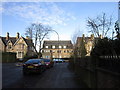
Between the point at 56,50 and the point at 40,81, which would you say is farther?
the point at 56,50

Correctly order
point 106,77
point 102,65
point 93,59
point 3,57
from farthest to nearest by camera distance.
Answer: point 3,57 → point 93,59 → point 102,65 → point 106,77

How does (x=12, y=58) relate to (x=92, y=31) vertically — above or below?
below

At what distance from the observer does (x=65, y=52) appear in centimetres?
8562

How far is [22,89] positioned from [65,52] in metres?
77.7

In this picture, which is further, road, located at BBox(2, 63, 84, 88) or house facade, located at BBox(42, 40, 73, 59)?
house facade, located at BBox(42, 40, 73, 59)

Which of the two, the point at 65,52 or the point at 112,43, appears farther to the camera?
the point at 65,52

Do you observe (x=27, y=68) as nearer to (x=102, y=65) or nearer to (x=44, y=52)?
(x=102, y=65)

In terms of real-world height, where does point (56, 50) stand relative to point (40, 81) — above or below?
above

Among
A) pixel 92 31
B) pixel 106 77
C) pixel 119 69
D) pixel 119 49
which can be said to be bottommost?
pixel 106 77

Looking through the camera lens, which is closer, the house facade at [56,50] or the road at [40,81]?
the road at [40,81]

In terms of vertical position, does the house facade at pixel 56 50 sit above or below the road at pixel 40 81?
above

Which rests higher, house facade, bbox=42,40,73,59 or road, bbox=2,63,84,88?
house facade, bbox=42,40,73,59

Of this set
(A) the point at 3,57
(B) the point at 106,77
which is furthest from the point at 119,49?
(A) the point at 3,57

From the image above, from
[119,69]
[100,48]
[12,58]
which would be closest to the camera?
[119,69]
